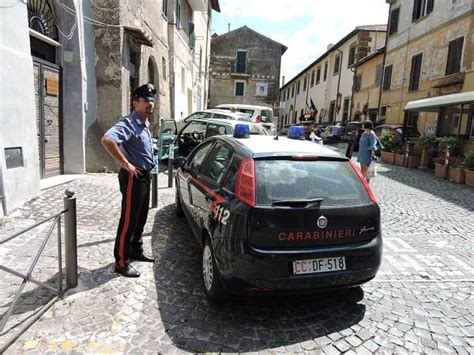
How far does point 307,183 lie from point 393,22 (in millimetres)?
20723

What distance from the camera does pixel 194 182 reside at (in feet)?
13.6

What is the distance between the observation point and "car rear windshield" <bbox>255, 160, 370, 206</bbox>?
2859 millimetres

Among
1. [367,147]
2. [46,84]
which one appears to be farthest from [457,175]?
[46,84]

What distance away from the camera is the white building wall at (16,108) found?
4.84 m

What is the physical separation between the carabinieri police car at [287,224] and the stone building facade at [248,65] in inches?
1331

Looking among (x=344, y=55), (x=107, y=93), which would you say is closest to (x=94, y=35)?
(x=107, y=93)

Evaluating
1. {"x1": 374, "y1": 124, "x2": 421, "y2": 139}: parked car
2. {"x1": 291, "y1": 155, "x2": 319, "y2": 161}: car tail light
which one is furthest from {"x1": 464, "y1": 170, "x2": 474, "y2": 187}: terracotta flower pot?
{"x1": 291, "y1": 155, "x2": 319, "y2": 161}: car tail light

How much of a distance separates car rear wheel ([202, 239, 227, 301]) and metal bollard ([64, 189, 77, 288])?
46.6 inches

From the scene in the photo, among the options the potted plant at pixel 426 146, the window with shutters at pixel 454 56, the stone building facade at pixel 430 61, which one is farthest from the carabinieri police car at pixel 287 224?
the window with shutters at pixel 454 56

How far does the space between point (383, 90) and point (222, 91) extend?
1961 centimetres

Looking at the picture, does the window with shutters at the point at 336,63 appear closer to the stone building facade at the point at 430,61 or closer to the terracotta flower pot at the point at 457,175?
the stone building facade at the point at 430,61

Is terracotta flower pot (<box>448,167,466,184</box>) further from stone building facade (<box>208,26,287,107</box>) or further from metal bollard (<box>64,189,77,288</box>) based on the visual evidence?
stone building facade (<box>208,26,287,107</box>)

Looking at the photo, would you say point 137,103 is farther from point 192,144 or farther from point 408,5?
point 408,5

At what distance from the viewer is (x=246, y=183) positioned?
9.41 feet
